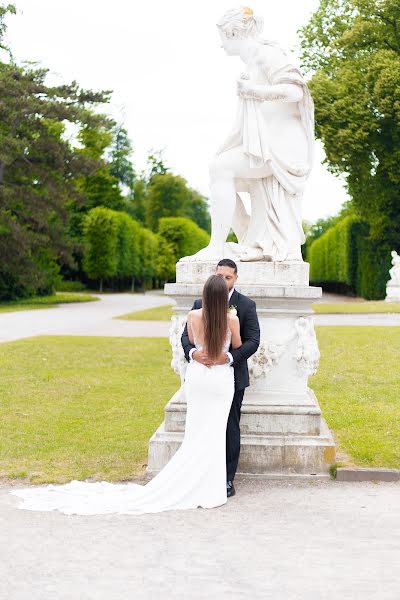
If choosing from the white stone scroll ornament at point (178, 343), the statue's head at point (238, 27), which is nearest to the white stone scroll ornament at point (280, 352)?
the white stone scroll ornament at point (178, 343)

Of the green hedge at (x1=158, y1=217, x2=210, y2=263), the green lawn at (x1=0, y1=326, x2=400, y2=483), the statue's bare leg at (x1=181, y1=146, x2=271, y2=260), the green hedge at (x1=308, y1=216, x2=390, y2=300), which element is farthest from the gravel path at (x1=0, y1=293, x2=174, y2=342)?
the green hedge at (x1=158, y1=217, x2=210, y2=263)

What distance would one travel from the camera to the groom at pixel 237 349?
523cm

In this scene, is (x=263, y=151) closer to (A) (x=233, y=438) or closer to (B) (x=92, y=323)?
(A) (x=233, y=438)

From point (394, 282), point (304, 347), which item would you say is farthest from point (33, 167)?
point (304, 347)

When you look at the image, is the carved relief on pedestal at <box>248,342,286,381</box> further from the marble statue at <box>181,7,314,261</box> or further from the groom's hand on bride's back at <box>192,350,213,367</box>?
the groom's hand on bride's back at <box>192,350,213,367</box>

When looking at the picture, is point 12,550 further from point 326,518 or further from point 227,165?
point 227,165

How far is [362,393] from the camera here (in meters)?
9.84

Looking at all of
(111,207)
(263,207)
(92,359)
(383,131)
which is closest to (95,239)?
(111,207)

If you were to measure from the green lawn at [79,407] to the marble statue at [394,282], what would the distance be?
23.1 meters

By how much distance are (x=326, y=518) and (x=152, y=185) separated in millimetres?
76823

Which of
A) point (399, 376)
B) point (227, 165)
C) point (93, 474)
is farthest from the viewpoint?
point (399, 376)

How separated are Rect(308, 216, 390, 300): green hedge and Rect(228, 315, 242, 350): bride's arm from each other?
1377 inches

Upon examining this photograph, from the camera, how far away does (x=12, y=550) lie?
404 centimetres

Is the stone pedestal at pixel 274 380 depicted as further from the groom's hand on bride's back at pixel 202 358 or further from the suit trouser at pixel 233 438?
the groom's hand on bride's back at pixel 202 358
